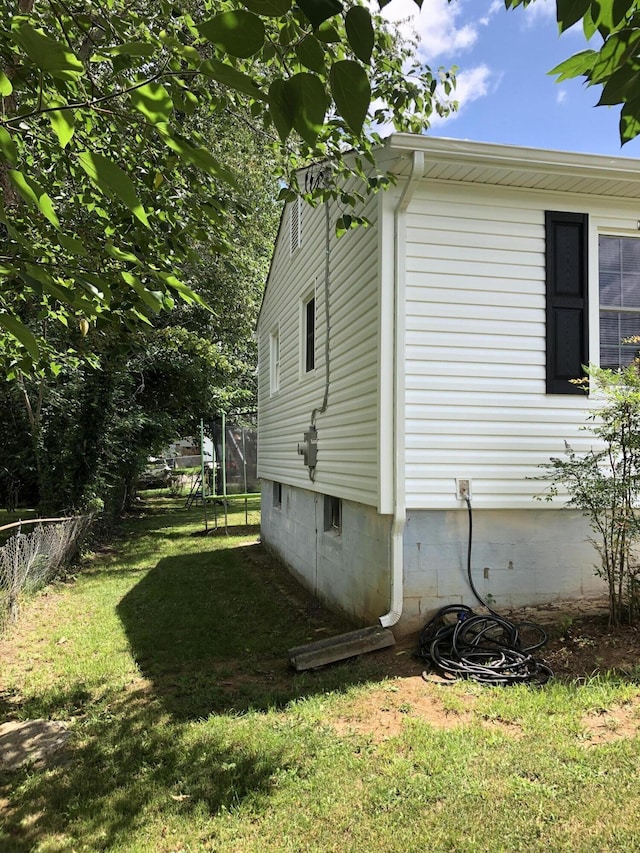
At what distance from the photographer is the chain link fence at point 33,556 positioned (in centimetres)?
645

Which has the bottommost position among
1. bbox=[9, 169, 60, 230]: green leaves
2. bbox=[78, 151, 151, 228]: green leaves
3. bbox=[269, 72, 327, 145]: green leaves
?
bbox=[78, 151, 151, 228]: green leaves

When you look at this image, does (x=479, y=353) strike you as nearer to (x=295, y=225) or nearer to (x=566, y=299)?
(x=566, y=299)

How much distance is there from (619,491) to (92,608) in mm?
6433

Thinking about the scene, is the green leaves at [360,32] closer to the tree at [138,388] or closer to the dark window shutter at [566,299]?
the dark window shutter at [566,299]

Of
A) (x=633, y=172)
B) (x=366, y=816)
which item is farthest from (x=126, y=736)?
(x=633, y=172)

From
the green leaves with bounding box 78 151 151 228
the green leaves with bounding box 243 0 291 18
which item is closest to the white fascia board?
the green leaves with bounding box 243 0 291 18

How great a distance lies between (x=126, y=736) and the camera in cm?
379

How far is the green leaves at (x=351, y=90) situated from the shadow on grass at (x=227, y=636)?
394cm

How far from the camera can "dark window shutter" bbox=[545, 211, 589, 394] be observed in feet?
17.5

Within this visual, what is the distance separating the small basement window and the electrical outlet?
2.06m

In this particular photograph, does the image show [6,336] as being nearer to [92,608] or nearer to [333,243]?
[333,243]

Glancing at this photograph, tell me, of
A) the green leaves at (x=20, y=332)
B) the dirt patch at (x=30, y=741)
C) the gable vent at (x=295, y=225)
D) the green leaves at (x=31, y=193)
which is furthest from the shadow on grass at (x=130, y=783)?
the gable vent at (x=295, y=225)

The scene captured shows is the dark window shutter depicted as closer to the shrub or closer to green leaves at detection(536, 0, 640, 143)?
the shrub

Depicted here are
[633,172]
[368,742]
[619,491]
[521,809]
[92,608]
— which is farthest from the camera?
[92,608]
